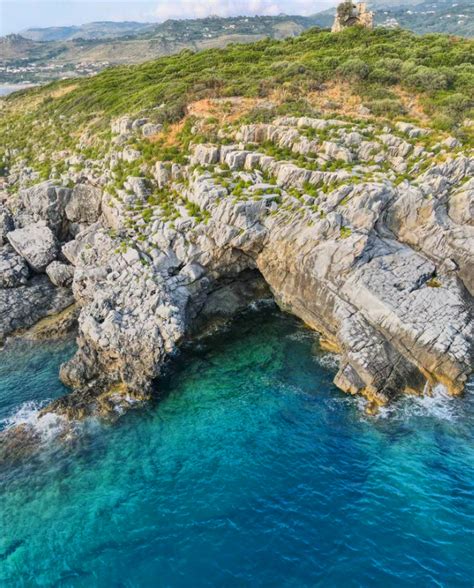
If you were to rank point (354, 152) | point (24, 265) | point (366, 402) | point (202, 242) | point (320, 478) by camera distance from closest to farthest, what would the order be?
point (320, 478), point (366, 402), point (202, 242), point (354, 152), point (24, 265)

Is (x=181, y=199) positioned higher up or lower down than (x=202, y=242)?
higher up

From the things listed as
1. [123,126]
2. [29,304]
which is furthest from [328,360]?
[123,126]

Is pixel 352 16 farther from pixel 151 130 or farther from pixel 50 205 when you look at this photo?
pixel 50 205

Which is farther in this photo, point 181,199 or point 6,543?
point 181,199

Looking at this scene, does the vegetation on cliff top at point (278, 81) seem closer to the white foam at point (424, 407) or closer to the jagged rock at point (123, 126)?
the jagged rock at point (123, 126)

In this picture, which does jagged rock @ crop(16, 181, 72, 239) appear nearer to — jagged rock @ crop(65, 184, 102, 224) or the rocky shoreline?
the rocky shoreline

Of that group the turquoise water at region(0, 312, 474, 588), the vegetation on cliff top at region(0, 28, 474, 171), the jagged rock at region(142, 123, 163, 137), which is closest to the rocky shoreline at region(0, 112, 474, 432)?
the turquoise water at region(0, 312, 474, 588)

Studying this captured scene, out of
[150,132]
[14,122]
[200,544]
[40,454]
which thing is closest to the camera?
[200,544]

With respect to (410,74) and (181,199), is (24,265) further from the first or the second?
(410,74)

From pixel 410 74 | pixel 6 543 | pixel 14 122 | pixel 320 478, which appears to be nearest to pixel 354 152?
pixel 410 74
